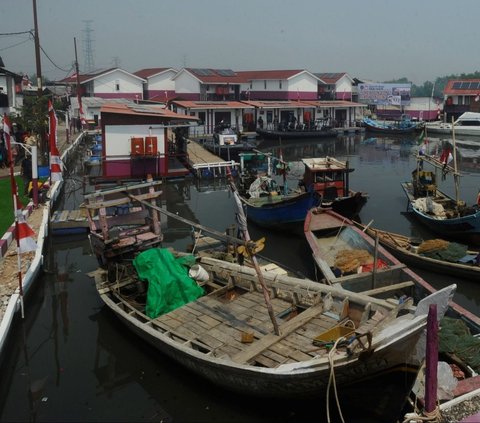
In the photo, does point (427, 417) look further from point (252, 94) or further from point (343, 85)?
point (343, 85)

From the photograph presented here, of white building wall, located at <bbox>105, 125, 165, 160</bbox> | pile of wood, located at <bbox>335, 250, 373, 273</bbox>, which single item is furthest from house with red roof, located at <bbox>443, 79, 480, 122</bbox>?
pile of wood, located at <bbox>335, 250, 373, 273</bbox>

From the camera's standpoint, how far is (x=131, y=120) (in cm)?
2438

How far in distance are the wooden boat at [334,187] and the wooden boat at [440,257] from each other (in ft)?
12.0

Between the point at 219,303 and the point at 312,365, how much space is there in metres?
3.45

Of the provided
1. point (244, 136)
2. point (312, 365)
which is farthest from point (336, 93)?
point (312, 365)

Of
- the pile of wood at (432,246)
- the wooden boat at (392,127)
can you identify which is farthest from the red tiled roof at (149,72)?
the pile of wood at (432,246)

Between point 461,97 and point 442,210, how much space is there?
4948 centimetres

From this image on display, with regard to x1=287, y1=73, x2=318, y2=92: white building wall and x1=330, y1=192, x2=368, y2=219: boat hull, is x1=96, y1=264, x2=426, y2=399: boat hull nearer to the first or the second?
x1=330, y1=192, x2=368, y2=219: boat hull

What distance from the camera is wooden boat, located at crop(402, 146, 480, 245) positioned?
1466cm

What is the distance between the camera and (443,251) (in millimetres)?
12867

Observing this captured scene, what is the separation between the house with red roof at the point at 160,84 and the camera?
189ft

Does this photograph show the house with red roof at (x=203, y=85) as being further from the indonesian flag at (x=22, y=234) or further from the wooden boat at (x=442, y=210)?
the indonesian flag at (x=22, y=234)

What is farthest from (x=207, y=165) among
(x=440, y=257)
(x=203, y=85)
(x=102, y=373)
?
(x=203, y=85)

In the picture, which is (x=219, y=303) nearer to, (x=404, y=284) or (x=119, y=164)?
(x=404, y=284)
